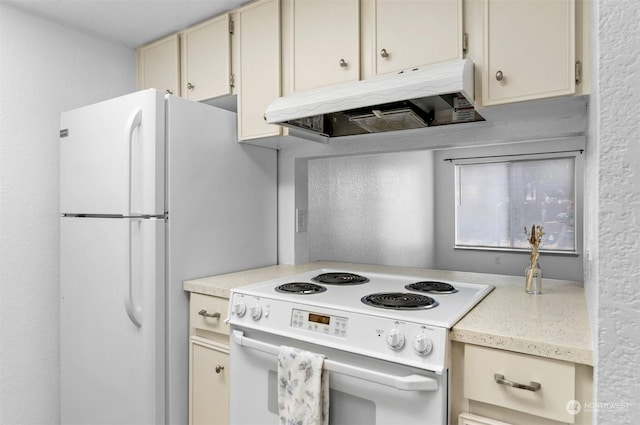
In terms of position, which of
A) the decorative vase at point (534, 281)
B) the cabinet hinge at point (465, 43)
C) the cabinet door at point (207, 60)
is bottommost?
the decorative vase at point (534, 281)

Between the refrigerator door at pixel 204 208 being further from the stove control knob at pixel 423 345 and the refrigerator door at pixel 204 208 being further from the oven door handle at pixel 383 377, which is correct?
the stove control knob at pixel 423 345

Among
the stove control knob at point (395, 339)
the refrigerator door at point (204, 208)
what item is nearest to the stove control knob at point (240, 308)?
the refrigerator door at point (204, 208)

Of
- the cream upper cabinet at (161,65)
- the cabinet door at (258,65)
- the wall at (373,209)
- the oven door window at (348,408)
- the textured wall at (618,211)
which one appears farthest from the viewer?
the wall at (373,209)

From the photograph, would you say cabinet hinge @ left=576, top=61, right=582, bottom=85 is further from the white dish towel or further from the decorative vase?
the white dish towel

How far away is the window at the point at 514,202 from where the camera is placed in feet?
6.75

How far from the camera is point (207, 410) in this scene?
69.1 inches

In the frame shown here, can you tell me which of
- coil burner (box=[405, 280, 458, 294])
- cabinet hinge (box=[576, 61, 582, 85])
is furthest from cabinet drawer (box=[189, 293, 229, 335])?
cabinet hinge (box=[576, 61, 582, 85])

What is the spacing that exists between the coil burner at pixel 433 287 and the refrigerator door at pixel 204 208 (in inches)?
36.8

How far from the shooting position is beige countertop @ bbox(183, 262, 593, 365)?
40.5 inches

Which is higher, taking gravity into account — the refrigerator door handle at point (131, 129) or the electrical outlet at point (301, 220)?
the refrigerator door handle at point (131, 129)

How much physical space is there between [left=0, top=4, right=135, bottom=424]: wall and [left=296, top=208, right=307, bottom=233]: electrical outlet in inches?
53.1

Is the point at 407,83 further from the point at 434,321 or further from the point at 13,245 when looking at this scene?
the point at 13,245

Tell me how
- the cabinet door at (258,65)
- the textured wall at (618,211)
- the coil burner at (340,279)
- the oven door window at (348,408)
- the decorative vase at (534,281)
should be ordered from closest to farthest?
the textured wall at (618,211) → the oven door window at (348,408) → the decorative vase at (534,281) → the coil burner at (340,279) → the cabinet door at (258,65)

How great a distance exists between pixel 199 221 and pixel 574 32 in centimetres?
166
